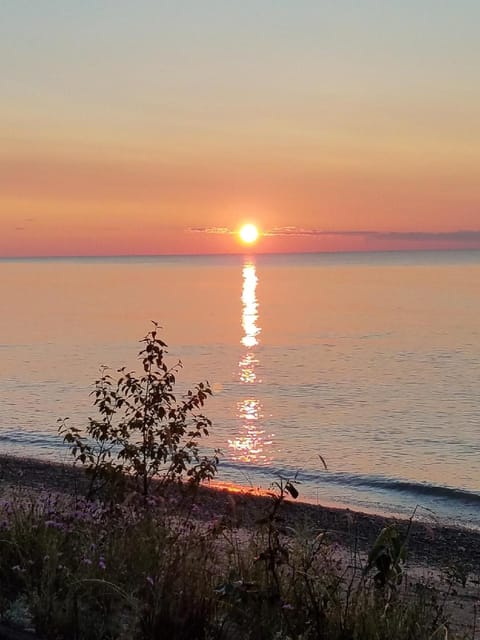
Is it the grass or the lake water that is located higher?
the lake water

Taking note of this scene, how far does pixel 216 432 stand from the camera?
22375 mm

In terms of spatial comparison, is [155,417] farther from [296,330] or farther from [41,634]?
[296,330]

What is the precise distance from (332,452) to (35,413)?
33.3 ft

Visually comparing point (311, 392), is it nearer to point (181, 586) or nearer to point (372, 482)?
point (372, 482)

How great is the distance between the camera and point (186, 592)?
15.6 feet

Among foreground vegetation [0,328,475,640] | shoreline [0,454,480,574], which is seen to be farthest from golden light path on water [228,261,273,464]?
foreground vegetation [0,328,475,640]

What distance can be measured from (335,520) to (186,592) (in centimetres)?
899

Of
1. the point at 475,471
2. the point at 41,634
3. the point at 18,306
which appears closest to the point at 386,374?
the point at 475,471

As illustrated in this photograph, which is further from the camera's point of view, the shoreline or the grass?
the shoreline

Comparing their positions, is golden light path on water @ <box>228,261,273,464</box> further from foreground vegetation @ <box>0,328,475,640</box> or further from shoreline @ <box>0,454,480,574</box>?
foreground vegetation @ <box>0,328,475,640</box>

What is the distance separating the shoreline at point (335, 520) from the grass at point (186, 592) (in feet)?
13.3

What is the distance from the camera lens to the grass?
4.65 metres

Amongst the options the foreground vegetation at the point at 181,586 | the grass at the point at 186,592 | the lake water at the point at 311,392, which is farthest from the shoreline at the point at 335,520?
the grass at the point at 186,592

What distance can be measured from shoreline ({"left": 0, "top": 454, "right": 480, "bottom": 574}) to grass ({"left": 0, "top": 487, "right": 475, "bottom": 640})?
4.04 metres
